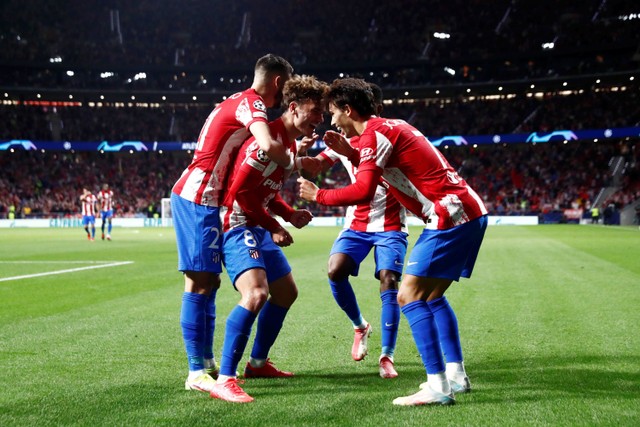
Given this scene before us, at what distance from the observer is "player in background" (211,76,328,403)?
4840 millimetres

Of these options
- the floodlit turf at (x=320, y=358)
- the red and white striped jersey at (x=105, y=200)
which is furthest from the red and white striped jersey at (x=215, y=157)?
the red and white striped jersey at (x=105, y=200)

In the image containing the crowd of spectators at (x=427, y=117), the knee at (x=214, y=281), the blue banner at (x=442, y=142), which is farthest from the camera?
the crowd of spectators at (x=427, y=117)

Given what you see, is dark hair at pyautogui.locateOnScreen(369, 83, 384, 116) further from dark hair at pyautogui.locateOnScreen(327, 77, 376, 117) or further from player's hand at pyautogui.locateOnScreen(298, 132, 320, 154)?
player's hand at pyautogui.locateOnScreen(298, 132, 320, 154)

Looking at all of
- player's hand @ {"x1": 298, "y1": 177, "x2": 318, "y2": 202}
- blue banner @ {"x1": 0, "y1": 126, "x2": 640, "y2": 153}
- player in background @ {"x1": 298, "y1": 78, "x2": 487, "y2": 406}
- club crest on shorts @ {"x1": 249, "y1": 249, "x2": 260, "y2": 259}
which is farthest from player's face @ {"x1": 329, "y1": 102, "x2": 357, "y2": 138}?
blue banner @ {"x1": 0, "y1": 126, "x2": 640, "y2": 153}

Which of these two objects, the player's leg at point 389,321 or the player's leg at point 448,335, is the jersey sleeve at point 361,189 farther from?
the player's leg at point 389,321

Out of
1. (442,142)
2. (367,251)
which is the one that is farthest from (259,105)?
(442,142)

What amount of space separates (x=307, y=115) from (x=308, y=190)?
0.58 m

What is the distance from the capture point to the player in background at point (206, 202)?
4949 millimetres

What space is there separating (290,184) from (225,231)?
54.5 m

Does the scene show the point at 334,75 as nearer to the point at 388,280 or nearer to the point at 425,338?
the point at 388,280

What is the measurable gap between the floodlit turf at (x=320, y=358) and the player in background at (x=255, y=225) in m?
0.41

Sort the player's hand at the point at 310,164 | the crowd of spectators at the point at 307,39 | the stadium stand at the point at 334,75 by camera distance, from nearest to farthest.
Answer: the player's hand at the point at 310,164 → the stadium stand at the point at 334,75 → the crowd of spectators at the point at 307,39

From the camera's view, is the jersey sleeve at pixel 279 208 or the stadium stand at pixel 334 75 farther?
the stadium stand at pixel 334 75

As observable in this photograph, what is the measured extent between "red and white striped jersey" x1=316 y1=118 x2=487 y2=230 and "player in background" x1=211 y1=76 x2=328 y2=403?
48cm
